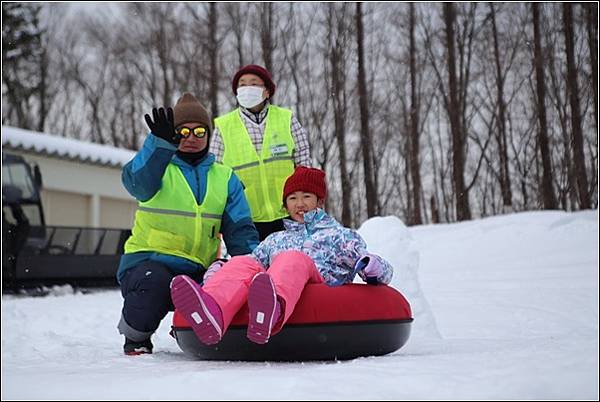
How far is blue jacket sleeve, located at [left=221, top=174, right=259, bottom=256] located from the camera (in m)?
3.73

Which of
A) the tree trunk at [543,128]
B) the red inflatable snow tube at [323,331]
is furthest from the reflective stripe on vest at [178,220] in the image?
the tree trunk at [543,128]

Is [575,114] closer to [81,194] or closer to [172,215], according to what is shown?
[81,194]

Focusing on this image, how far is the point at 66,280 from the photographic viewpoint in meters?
10.5

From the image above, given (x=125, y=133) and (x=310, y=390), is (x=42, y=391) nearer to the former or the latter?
(x=310, y=390)

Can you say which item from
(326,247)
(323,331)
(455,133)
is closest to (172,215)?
(326,247)

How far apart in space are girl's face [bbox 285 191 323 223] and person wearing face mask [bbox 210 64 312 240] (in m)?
0.85

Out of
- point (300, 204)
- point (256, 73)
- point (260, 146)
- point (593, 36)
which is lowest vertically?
point (300, 204)

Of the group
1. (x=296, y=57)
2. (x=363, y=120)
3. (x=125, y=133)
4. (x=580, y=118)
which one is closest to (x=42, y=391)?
(x=580, y=118)

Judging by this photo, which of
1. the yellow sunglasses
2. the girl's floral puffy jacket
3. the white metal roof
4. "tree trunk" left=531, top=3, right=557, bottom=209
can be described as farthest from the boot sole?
"tree trunk" left=531, top=3, right=557, bottom=209

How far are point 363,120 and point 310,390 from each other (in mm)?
15564

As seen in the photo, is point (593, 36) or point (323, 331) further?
point (593, 36)

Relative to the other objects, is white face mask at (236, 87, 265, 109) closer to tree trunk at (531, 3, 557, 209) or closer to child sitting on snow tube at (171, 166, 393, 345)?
child sitting on snow tube at (171, 166, 393, 345)

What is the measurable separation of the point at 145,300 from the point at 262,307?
939mm

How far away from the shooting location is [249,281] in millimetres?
2990
